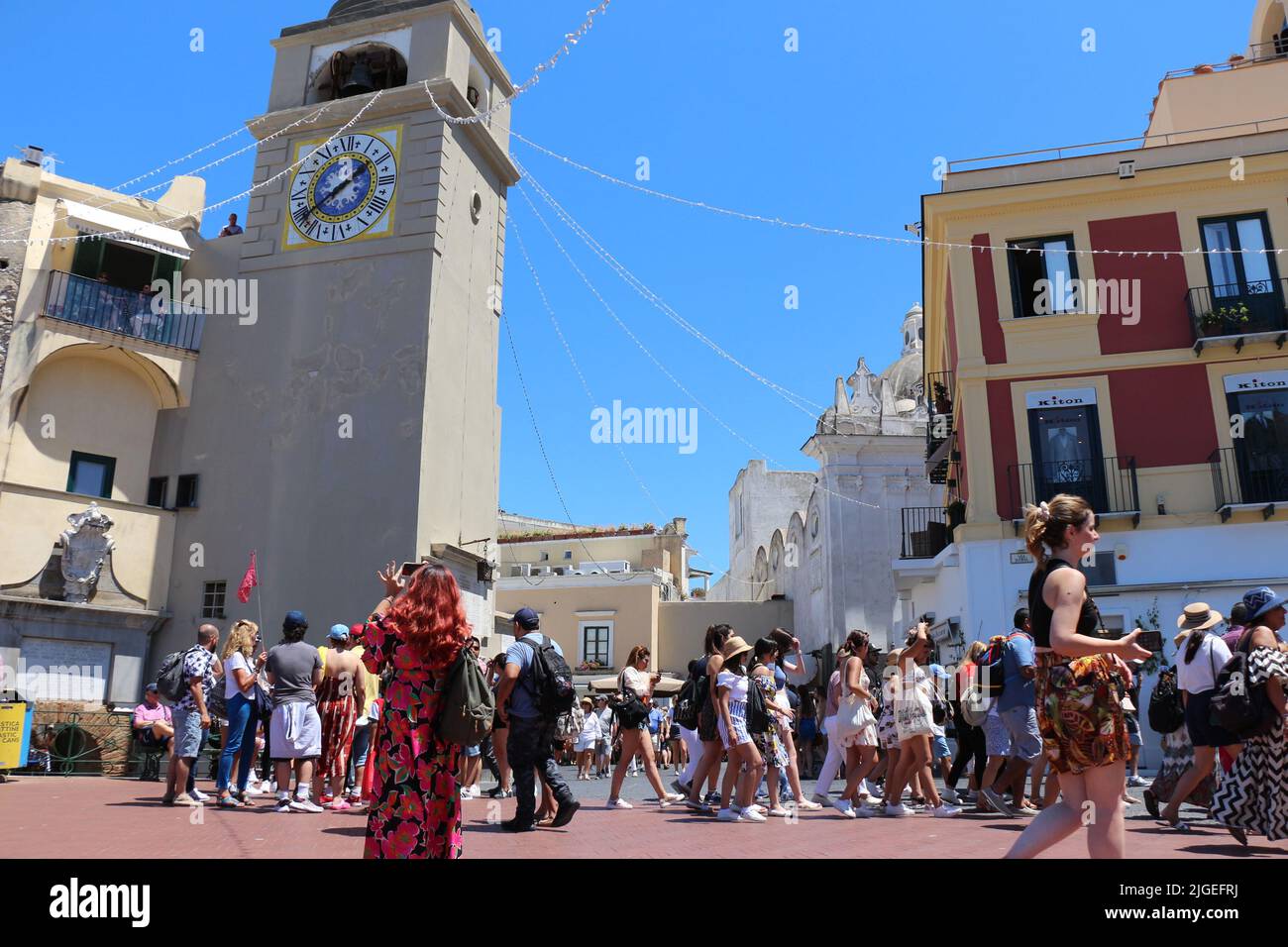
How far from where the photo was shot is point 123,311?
19.5 meters

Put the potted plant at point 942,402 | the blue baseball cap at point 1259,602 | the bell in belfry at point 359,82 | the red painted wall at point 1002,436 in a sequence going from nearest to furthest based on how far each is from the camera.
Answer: the blue baseball cap at point 1259,602 → the red painted wall at point 1002,436 → the potted plant at point 942,402 → the bell in belfry at point 359,82

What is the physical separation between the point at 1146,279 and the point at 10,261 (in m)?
21.8

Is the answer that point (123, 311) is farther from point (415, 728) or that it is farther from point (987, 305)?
point (415, 728)

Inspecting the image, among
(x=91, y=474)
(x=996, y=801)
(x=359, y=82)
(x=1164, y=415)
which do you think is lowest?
(x=996, y=801)

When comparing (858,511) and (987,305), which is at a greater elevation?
(987,305)

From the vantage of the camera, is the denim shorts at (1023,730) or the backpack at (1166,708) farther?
the denim shorts at (1023,730)

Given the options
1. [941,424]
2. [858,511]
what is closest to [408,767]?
[941,424]

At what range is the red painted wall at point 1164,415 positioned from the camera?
696 inches

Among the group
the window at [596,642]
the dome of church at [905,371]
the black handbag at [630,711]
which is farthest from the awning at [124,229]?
the dome of church at [905,371]

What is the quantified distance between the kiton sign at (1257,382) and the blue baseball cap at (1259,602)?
13009mm

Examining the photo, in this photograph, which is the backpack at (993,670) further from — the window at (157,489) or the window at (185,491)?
the window at (157,489)
